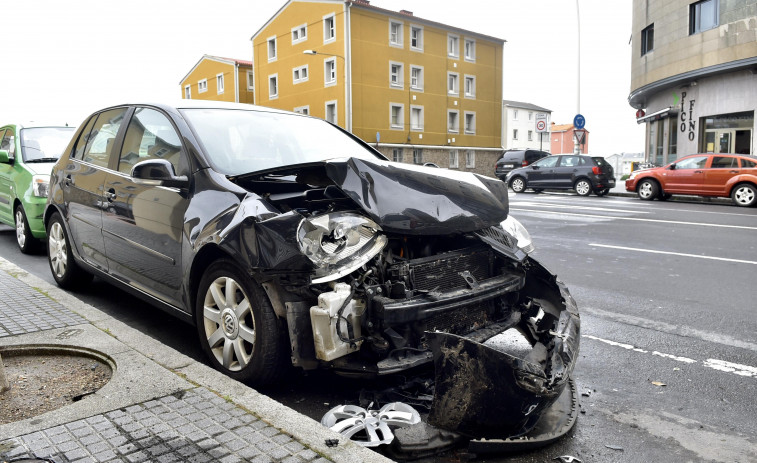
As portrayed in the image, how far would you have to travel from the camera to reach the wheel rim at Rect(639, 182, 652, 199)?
2002 cm

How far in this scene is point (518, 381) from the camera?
102 inches

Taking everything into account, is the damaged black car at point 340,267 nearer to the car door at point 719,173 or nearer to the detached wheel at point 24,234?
the detached wheel at point 24,234

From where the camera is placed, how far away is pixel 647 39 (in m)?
30.6

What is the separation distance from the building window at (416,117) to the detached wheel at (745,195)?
29.4 metres

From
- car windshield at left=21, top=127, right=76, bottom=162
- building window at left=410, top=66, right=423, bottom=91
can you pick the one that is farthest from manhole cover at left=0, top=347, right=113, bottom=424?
building window at left=410, top=66, right=423, bottom=91

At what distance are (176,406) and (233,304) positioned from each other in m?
0.74

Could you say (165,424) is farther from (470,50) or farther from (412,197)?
(470,50)

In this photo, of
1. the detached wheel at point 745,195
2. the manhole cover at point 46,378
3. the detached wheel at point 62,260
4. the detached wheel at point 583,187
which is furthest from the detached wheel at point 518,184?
the manhole cover at point 46,378

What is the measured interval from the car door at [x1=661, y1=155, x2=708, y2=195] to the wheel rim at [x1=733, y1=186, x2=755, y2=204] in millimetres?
1218

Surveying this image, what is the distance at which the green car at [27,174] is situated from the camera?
7598 millimetres

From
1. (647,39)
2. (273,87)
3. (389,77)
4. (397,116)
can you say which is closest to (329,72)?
(389,77)

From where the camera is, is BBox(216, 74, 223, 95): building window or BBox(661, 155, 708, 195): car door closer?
BBox(661, 155, 708, 195): car door

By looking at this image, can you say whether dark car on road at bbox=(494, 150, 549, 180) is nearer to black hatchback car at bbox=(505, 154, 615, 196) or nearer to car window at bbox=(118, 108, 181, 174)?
black hatchback car at bbox=(505, 154, 615, 196)

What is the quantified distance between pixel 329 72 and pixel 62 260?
125 ft
